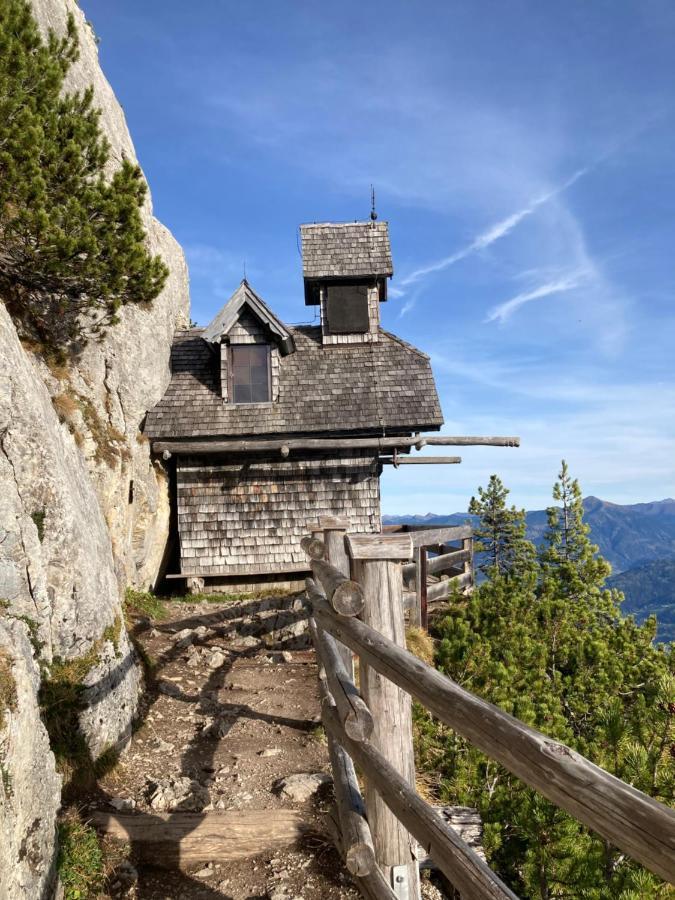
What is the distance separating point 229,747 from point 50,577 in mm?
2834

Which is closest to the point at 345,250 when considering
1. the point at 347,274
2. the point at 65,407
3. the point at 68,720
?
the point at 347,274

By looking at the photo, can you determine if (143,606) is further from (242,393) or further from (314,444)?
(242,393)

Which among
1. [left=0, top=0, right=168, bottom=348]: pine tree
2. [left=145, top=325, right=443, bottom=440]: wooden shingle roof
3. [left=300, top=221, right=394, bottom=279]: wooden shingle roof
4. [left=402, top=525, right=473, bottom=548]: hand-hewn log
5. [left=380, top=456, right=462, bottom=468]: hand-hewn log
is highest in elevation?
[left=300, top=221, right=394, bottom=279]: wooden shingle roof

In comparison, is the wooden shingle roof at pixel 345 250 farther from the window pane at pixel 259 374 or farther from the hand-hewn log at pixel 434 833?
the hand-hewn log at pixel 434 833

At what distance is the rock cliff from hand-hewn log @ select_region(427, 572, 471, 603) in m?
6.49

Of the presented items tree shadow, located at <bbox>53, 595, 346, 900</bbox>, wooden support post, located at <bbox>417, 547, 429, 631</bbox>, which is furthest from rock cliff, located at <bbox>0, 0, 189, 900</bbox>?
wooden support post, located at <bbox>417, 547, 429, 631</bbox>

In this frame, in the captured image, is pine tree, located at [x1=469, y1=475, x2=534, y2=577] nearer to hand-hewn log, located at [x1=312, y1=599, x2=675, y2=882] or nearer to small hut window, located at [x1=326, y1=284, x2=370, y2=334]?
small hut window, located at [x1=326, y1=284, x2=370, y2=334]

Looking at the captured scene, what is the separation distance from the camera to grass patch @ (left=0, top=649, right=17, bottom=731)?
4371 millimetres

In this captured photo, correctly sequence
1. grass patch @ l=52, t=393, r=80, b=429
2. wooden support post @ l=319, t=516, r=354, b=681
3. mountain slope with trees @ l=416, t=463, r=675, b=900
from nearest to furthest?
mountain slope with trees @ l=416, t=463, r=675, b=900 → wooden support post @ l=319, t=516, r=354, b=681 → grass patch @ l=52, t=393, r=80, b=429

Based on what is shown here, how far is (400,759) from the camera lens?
12.8 ft

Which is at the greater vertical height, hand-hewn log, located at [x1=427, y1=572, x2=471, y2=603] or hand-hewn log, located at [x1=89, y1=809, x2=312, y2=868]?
hand-hewn log, located at [x1=427, y1=572, x2=471, y2=603]

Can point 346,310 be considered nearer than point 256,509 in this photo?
No

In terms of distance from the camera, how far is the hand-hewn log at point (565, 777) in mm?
1522

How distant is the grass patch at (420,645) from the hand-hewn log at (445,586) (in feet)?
4.97
